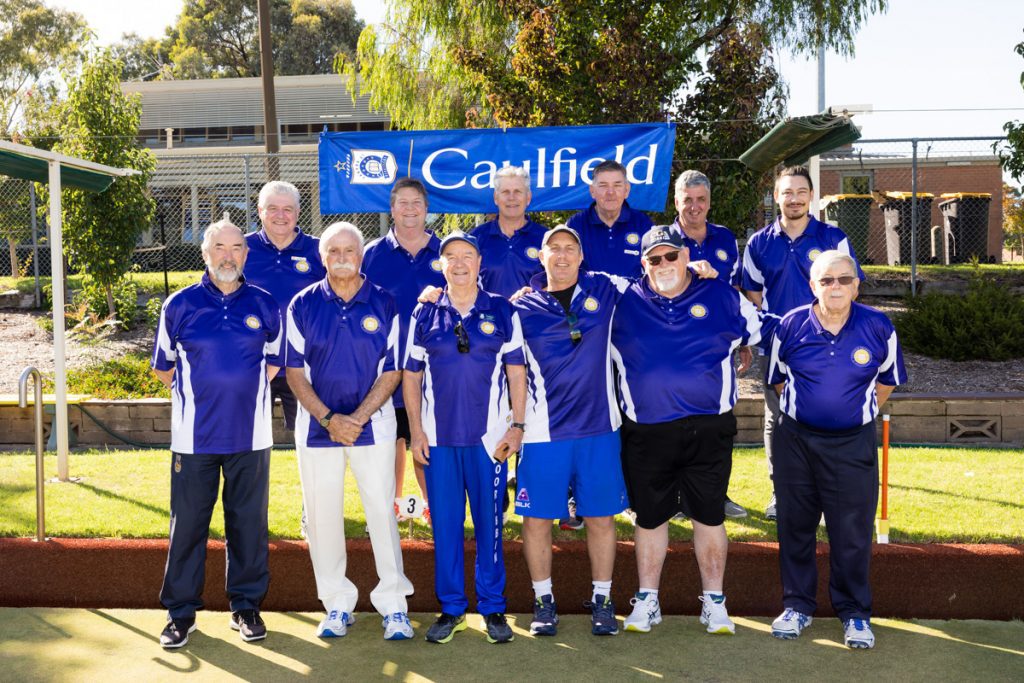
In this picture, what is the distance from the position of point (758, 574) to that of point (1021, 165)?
5.52 meters

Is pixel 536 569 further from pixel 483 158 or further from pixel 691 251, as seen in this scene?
pixel 483 158

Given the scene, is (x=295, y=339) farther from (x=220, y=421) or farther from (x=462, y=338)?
(x=462, y=338)

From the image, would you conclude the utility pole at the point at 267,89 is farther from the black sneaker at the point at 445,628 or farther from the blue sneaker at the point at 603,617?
the blue sneaker at the point at 603,617

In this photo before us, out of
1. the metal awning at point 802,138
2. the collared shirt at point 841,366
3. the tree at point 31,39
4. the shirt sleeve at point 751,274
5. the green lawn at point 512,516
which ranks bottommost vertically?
the green lawn at point 512,516

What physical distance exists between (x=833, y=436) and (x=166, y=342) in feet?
10.1

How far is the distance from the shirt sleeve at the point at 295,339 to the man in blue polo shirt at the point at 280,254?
0.83 meters

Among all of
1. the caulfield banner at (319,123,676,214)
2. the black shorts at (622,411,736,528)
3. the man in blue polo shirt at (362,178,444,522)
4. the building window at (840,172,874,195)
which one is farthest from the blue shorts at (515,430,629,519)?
the building window at (840,172,874,195)

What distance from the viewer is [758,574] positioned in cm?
491

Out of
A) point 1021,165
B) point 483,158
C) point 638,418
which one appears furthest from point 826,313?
point 1021,165

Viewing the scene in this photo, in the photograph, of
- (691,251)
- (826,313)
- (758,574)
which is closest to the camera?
(826,313)

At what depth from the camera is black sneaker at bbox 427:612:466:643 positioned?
14.6ft

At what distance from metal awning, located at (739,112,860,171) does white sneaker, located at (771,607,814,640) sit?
2.95 meters

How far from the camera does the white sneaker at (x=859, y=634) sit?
14.3 ft

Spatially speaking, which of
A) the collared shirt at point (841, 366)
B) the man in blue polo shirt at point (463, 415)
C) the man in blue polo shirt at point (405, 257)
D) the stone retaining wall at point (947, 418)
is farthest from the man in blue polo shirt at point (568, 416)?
the stone retaining wall at point (947, 418)
